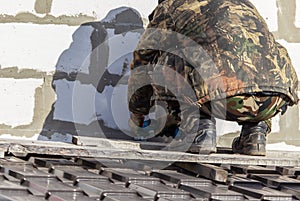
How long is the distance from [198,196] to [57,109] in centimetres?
215

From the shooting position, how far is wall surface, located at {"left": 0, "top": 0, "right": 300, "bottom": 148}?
15.8 feet

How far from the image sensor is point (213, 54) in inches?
A: 150

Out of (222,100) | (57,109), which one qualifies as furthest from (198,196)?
(57,109)

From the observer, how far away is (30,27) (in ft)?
16.0

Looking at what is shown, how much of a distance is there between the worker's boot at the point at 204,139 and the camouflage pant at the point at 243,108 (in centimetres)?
4

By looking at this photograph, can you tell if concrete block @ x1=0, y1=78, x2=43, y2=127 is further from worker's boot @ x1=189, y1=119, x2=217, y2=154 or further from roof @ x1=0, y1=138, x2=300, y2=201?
worker's boot @ x1=189, y1=119, x2=217, y2=154

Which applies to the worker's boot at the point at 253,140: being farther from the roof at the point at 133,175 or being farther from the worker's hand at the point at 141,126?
the worker's hand at the point at 141,126

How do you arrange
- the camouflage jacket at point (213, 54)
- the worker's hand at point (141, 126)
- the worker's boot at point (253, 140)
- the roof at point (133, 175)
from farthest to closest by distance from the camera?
the worker's hand at point (141, 126) < the worker's boot at point (253, 140) < the camouflage jacket at point (213, 54) < the roof at point (133, 175)

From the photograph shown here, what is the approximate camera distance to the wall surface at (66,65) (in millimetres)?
4828

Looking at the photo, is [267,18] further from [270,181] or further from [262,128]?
[270,181]

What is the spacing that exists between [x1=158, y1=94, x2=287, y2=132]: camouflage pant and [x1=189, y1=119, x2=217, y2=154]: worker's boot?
4 centimetres

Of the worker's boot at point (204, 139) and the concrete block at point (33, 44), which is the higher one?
the concrete block at point (33, 44)

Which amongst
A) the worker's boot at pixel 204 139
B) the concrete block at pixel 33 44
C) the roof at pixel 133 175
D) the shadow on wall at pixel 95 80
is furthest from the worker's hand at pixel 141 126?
the worker's boot at pixel 204 139

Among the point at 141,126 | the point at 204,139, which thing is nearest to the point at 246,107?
the point at 204,139
